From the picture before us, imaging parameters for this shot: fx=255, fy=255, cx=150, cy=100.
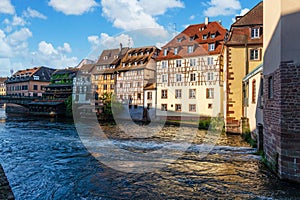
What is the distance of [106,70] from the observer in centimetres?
3803

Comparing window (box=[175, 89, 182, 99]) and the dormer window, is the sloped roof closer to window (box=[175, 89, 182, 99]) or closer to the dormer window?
the dormer window

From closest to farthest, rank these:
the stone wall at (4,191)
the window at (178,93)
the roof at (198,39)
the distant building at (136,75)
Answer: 1. the stone wall at (4,191)
2. the roof at (198,39)
3. the window at (178,93)
4. the distant building at (136,75)

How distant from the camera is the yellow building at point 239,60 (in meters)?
17.7

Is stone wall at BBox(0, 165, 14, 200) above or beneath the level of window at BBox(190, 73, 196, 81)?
beneath

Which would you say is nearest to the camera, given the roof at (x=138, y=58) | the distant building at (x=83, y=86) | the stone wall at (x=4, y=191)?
the stone wall at (x=4, y=191)

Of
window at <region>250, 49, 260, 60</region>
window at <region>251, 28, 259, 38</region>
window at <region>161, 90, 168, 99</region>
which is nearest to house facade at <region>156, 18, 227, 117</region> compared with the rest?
window at <region>161, 90, 168, 99</region>

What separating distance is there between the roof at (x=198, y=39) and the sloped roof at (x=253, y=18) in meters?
7.13

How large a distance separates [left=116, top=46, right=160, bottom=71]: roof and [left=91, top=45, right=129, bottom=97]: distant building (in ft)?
4.84

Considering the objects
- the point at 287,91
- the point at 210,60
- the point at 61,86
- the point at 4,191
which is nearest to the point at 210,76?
the point at 210,60

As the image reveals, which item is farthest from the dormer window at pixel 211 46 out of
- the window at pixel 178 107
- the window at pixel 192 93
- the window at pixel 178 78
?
the window at pixel 178 107

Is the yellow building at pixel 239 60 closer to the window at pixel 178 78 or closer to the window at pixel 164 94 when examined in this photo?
the window at pixel 178 78

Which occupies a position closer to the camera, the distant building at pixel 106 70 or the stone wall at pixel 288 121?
the stone wall at pixel 288 121

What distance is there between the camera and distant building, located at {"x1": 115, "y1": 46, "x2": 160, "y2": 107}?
31859 mm

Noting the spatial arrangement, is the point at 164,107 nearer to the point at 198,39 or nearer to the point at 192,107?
the point at 192,107
